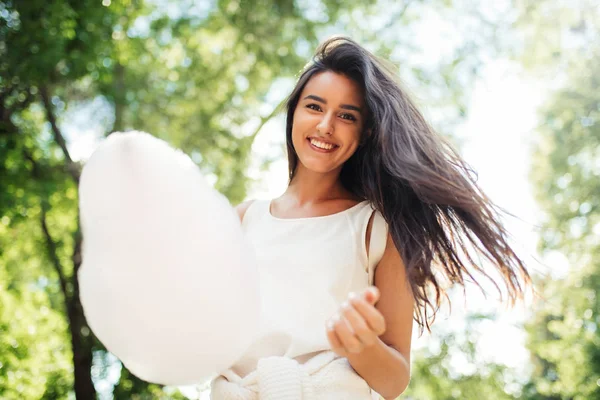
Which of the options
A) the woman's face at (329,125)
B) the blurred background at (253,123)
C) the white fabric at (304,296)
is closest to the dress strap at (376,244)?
the white fabric at (304,296)

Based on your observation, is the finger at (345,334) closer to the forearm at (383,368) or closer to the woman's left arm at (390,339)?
the woman's left arm at (390,339)

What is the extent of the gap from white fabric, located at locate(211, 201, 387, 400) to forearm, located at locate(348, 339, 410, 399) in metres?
0.04

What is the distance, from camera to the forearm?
79.6 inches

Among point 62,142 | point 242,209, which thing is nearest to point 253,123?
point 62,142

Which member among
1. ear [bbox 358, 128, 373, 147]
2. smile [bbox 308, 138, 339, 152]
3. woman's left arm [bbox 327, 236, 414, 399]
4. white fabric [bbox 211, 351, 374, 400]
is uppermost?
ear [bbox 358, 128, 373, 147]

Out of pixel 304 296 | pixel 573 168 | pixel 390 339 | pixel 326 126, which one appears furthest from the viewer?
pixel 573 168

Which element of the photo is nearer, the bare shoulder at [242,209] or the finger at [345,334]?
the finger at [345,334]

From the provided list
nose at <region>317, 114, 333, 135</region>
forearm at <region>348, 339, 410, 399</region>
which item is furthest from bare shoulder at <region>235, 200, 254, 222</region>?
forearm at <region>348, 339, 410, 399</region>

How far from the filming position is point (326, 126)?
2.36m

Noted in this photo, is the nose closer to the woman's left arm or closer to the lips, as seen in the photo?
the lips

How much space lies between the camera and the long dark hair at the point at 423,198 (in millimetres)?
2217

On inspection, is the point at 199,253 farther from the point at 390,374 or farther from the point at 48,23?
the point at 48,23

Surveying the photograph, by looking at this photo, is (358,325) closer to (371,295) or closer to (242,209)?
(371,295)

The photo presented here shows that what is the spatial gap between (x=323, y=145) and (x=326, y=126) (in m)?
0.08
